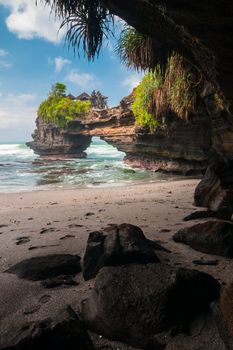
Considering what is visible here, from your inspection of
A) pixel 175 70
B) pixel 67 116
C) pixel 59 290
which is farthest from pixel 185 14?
pixel 67 116

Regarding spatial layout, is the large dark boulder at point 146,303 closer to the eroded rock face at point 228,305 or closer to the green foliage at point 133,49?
the eroded rock face at point 228,305

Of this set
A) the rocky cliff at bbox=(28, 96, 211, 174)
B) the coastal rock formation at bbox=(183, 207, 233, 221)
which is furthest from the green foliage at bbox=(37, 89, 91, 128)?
the coastal rock formation at bbox=(183, 207, 233, 221)

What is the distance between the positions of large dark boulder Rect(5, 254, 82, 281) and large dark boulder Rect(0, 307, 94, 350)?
820 millimetres

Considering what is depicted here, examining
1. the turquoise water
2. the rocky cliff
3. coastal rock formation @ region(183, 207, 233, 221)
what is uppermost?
the rocky cliff

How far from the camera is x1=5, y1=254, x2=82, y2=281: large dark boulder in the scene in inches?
112

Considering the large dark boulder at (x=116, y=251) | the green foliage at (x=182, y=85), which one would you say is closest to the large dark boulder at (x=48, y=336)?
the large dark boulder at (x=116, y=251)

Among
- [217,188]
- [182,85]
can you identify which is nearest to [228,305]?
[217,188]

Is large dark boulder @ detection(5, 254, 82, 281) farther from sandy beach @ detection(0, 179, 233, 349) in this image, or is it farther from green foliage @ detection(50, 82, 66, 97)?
green foliage @ detection(50, 82, 66, 97)

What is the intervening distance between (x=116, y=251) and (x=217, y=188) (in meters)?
3.72

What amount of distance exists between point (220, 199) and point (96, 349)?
169 inches

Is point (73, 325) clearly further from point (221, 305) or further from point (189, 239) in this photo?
point (189, 239)

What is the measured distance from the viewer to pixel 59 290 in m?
2.61

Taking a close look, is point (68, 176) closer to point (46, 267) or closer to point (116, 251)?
point (46, 267)

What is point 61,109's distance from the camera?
137 feet
